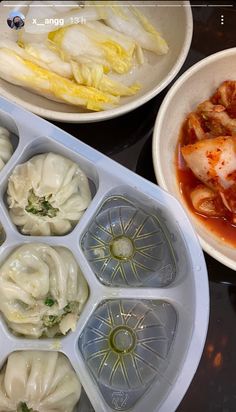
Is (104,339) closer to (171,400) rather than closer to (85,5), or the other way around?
(171,400)

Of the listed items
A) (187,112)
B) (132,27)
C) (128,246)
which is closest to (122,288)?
(128,246)

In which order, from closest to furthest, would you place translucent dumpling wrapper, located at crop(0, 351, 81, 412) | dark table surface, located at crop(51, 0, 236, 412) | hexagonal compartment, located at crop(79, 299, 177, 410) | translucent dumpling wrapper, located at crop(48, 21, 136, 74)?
translucent dumpling wrapper, located at crop(0, 351, 81, 412) → hexagonal compartment, located at crop(79, 299, 177, 410) → dark table surface, located at crop(51, 0, 236, 412) → translucent dumpling wrapper, located at crop(48, 21, 136, 74)

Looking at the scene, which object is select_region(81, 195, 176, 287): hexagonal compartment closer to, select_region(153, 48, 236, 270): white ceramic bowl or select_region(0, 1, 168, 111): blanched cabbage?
select_region(153, 48, 236, 270): white ceramic bowl

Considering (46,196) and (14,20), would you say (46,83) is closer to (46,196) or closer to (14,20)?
(14,20)

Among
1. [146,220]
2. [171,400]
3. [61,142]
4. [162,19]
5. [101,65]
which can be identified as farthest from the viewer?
[162,19]

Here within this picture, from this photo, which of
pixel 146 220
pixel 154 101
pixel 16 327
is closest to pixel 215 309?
pixel 146 220

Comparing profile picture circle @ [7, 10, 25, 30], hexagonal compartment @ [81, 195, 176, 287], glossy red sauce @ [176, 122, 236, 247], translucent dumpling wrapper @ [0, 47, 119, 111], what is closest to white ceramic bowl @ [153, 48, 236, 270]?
glossy red sauce @ [176, 122, 236, 247]
